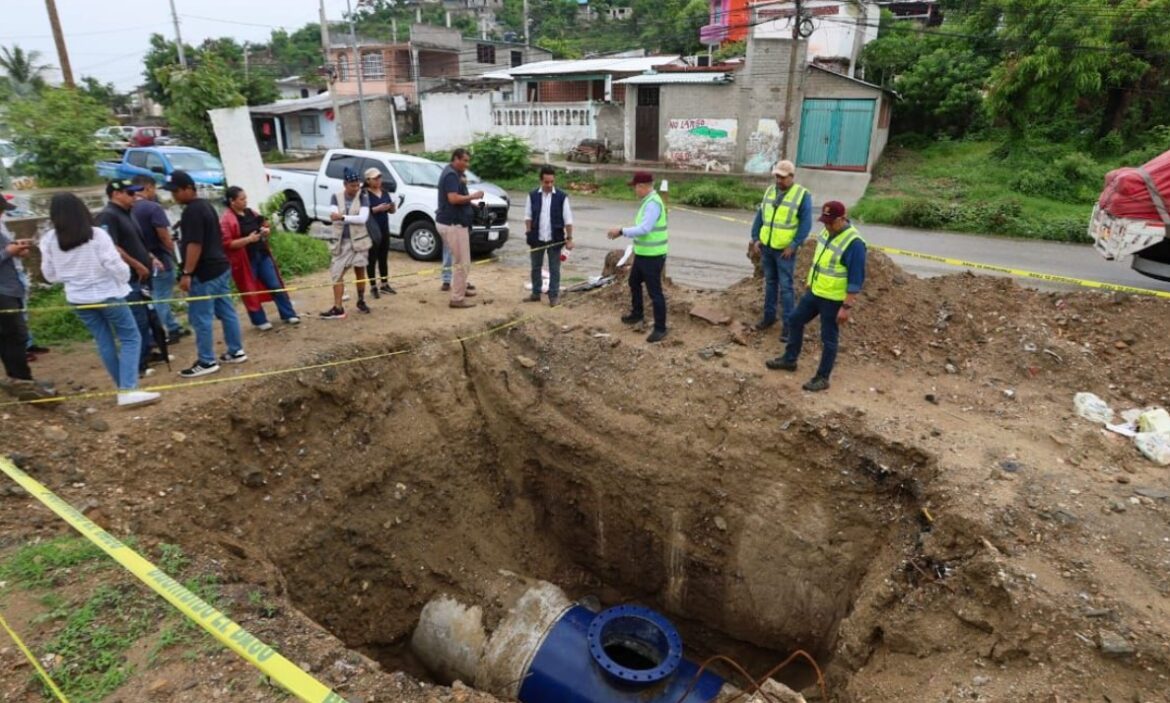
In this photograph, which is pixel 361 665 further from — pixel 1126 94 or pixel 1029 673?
pixel 1126 94

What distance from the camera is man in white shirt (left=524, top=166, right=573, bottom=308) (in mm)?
7434

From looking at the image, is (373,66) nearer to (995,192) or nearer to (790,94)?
(790,94)

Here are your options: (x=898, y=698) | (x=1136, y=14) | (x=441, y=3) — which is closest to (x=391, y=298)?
(x=898, y=698)

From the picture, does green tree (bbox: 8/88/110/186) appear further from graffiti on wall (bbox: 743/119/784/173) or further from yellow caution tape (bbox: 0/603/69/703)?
graffiti on wall (bbox: 743/119/784/173)

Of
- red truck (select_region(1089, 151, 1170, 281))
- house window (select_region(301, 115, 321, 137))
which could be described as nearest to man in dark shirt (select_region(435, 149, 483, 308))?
red truck (select_region(1089, 151, 1170, 281))

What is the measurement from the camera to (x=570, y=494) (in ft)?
22.7

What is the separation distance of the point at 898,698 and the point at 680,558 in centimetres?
256

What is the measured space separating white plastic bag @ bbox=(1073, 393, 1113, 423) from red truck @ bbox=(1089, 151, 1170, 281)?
3.11 metres

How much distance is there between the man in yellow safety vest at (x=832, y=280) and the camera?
5387 mm

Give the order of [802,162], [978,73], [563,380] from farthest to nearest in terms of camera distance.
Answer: [978,73]
[802,162]
[563,380]

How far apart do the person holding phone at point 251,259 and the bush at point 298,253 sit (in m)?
2.66

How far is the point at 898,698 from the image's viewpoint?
4055 mm

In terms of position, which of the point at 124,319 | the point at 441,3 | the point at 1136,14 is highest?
the point at 441,3

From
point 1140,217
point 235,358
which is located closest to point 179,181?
point 235,358
